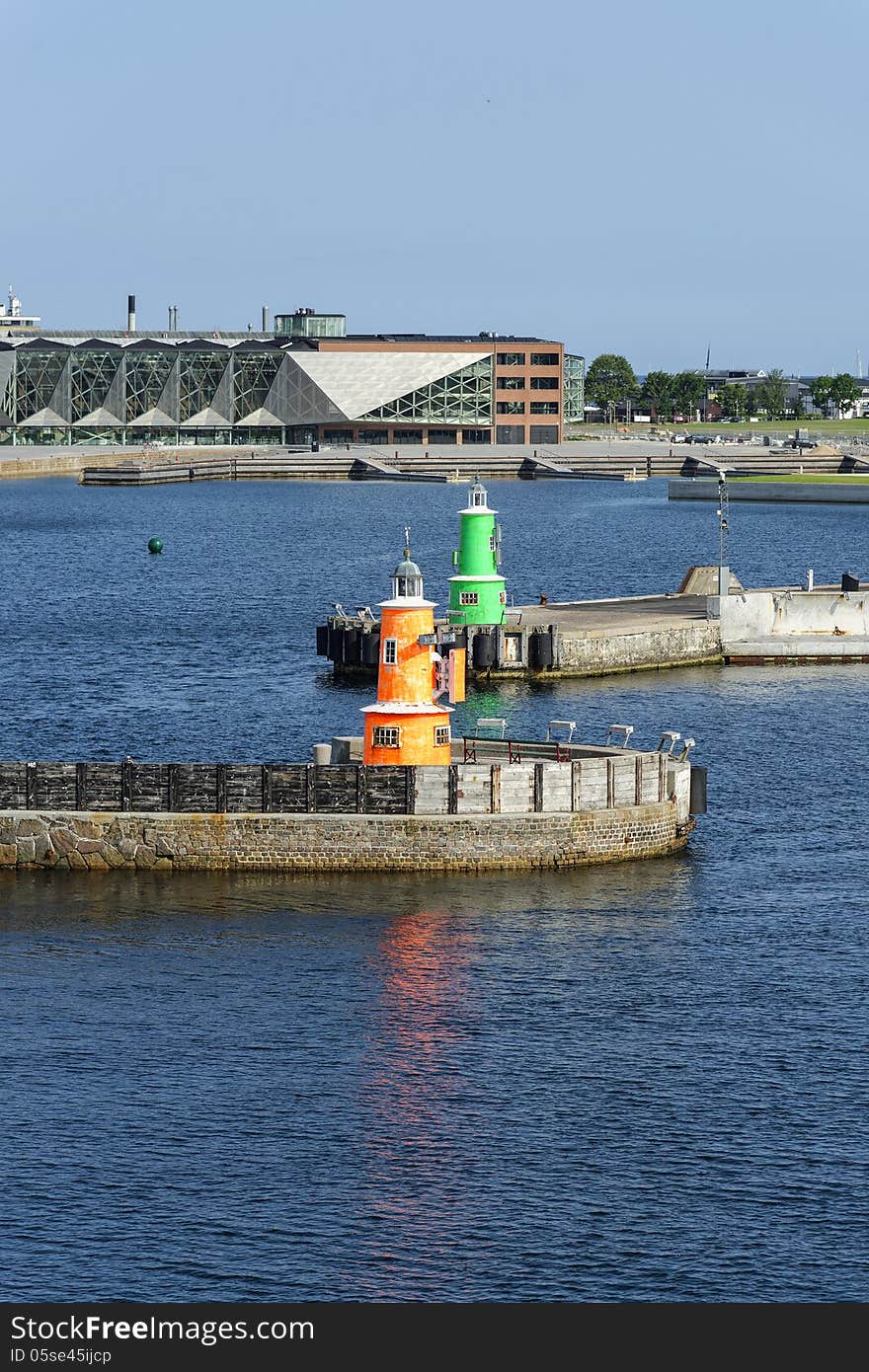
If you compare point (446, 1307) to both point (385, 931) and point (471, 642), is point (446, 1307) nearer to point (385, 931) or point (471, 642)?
point (385, 931)

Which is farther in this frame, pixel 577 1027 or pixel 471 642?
pixel 471 642

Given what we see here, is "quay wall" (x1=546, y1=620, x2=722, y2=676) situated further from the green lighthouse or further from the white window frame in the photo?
the white window frame

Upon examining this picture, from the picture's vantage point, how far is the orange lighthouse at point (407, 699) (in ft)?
203

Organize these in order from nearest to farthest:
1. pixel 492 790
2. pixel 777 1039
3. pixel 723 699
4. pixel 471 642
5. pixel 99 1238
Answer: pixel 99 1238
pixel 777 1039
pixel 492 790
pixel 723 699
pixel 471 642

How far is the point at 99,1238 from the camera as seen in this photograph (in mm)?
38031

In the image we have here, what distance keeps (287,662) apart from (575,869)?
161ft

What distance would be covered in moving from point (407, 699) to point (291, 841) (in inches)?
215

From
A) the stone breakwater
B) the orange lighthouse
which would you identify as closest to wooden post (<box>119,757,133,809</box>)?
the stone breakwater

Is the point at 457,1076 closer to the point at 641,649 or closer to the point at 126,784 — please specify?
the point at 126,784

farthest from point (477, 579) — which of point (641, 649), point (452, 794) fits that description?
point (452, 794)

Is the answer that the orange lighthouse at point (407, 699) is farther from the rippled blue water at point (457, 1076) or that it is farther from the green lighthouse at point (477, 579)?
the green lighthouse at point (477, 579)

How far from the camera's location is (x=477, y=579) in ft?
Result: 342

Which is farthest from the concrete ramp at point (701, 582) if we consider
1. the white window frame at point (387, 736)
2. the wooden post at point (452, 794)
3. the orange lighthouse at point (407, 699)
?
the wooden post at point (452, 794)

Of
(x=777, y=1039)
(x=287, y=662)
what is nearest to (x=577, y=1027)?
(x=777, y=1039)
